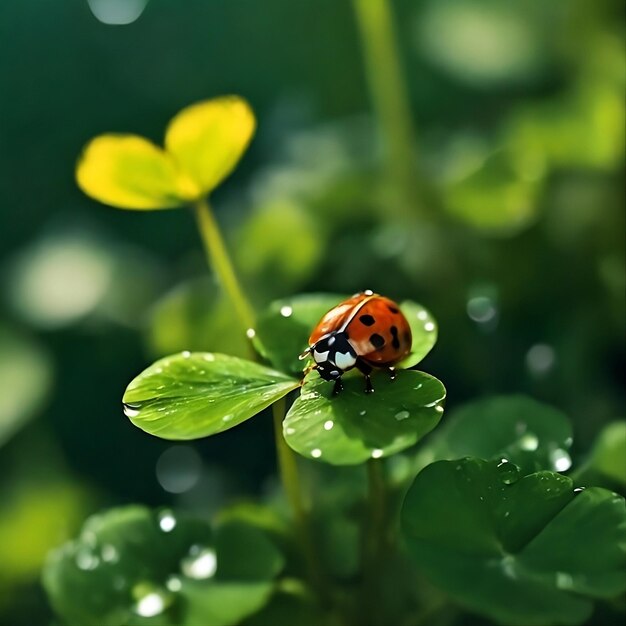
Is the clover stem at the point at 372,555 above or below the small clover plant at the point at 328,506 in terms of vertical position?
below

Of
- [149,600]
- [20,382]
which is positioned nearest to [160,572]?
[149,600]

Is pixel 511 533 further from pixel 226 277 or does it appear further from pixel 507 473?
pixel 226 277

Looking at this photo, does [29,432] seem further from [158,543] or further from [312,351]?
[312,351]

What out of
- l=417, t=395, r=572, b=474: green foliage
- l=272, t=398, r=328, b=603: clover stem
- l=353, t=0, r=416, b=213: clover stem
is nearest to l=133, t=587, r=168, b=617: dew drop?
l=272, t=398, r=328, b=603: clover stem

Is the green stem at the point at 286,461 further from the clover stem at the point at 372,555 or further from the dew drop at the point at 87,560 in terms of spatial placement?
the dew drop at the point at 87,560

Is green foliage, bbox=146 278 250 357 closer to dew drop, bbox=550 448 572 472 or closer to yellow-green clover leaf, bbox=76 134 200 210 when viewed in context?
yellow-green clover leaf, bbox=76 134 200 210

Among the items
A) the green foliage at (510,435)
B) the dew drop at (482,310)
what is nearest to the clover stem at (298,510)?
the green foliage at (510,435)
